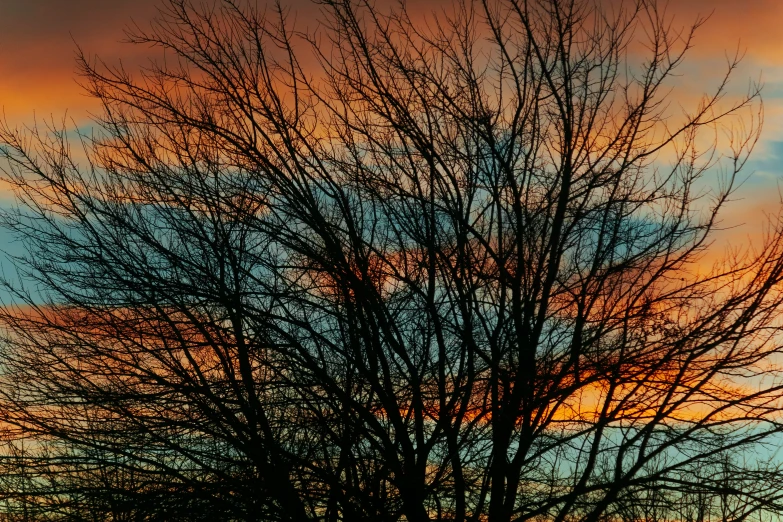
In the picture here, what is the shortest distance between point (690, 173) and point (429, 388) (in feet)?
14.9

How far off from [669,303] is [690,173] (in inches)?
69.0

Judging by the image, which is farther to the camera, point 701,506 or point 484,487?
point 701,506

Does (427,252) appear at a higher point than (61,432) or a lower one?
higher

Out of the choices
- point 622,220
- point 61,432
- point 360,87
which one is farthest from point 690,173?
point 61,432

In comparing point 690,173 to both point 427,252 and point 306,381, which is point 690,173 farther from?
point 306,381

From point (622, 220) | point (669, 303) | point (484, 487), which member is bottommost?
point (484, 487)

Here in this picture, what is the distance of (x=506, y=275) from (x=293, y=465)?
3.79 meters

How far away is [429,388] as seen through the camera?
453 inches

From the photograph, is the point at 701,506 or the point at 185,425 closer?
the point at 185,425

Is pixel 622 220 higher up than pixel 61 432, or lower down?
higher up

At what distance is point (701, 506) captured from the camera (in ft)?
38.5

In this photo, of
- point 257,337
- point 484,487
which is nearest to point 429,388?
point 484,487

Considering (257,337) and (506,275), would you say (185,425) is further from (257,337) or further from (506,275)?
(506,275)

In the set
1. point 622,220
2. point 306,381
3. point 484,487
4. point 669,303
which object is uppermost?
point 622,220
